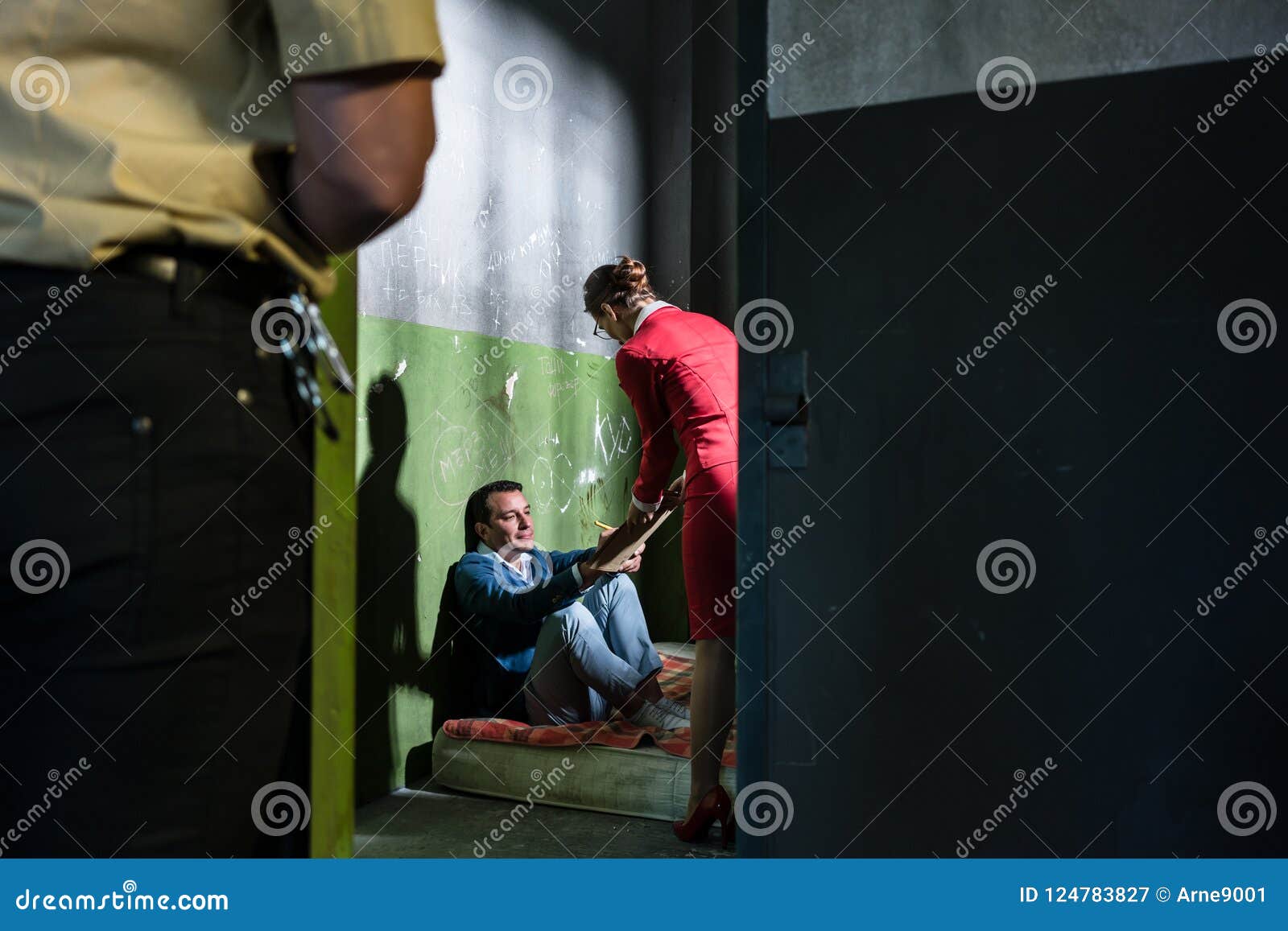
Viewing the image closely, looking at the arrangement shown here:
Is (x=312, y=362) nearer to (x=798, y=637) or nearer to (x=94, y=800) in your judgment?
(x=94, y=800)

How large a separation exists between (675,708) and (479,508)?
31.3 inches

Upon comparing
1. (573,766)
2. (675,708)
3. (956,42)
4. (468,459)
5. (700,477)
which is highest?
(956,42)

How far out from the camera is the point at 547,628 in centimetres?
296

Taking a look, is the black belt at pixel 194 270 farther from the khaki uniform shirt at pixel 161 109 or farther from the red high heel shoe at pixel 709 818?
the red high heel shoe at pixel 709 818

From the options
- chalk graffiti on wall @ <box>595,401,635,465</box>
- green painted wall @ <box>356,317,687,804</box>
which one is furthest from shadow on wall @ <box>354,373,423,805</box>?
chalk graffiti on wall @ <box>595,401,635,465</box>

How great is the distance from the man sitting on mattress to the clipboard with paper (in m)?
0.03

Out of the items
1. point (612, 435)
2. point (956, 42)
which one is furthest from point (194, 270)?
point (612, 435)

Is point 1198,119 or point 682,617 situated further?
point 682,617

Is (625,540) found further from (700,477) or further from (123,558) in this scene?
(123,558)

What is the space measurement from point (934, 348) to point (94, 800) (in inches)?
41.9

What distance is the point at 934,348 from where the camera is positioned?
142cm

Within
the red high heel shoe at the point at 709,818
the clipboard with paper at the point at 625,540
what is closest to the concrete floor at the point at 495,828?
A: the red high heel shoe at the point at 709,818

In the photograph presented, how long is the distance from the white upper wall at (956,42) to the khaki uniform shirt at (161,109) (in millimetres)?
567

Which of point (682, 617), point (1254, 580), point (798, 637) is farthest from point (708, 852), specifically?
point (682, 617)
